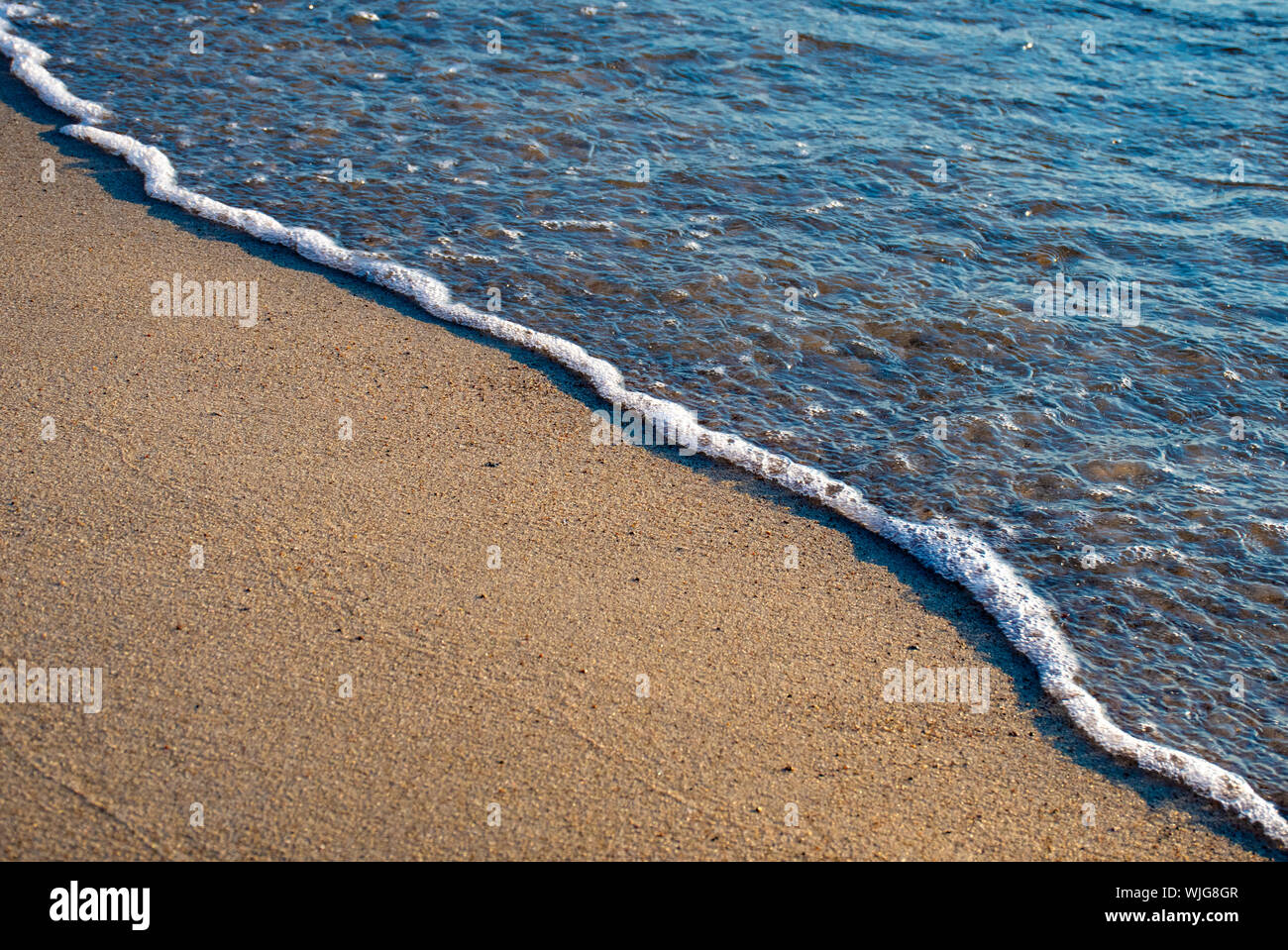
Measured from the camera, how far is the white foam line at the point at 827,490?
3.95 meters

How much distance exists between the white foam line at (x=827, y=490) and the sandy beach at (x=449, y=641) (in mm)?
106

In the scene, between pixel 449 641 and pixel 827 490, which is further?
pixel 827 490

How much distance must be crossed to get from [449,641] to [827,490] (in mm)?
2012

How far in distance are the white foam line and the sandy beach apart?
0.11 m

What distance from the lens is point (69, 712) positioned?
3.65 m

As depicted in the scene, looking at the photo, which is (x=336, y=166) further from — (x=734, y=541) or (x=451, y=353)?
(x=734, y=541)

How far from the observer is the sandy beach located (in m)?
3.48

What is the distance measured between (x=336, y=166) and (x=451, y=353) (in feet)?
8.87

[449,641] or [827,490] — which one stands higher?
[827,490]

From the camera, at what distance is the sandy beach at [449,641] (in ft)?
11.4

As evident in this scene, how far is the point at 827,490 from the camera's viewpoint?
5.18m

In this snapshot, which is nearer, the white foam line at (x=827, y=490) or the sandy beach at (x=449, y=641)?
the sandy beach at (x=449, y=641)
